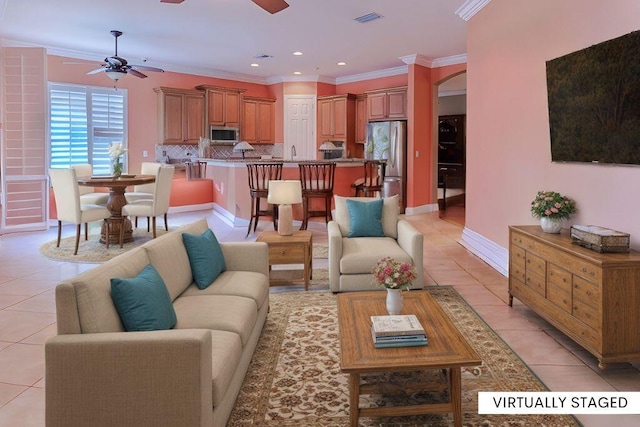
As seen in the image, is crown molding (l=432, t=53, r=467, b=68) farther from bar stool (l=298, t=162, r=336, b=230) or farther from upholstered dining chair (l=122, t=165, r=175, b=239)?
upholstered dining chair (l=122, t=165, r=175, b=239)

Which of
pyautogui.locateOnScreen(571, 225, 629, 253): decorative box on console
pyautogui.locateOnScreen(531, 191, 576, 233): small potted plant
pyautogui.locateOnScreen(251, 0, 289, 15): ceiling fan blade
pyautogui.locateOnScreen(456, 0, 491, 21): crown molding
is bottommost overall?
pyautogui.locateOnScreen(571, 225, 629, 253): decorative box on console

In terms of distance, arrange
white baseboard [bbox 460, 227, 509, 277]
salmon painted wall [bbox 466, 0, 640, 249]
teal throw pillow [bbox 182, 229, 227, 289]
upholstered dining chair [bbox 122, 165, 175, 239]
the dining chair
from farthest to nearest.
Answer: the dining chair
upholstered dining chair [bbox 122, 165, 175, 239]
white baseboard [bbox 460, 227, 509, 277]
salmon painted wall [bbox 466, 0, 640, 249]
teal throw pillow [bbox 182, 229, 227, 289]

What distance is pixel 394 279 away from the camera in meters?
2.49

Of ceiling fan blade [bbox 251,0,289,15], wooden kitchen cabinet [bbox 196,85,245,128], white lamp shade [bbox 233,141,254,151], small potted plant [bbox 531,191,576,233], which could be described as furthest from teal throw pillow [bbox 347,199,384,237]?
wooden kitchen cabinet [bbox 196,85,245,128]

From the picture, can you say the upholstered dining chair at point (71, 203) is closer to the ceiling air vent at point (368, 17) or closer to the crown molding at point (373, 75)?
the ceiling air vent at point (368, 17)

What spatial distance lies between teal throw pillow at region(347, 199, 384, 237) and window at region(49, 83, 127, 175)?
593cm

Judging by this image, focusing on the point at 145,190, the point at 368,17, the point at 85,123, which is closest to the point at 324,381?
the point at 368,17

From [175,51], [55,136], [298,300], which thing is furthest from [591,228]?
[55,136]

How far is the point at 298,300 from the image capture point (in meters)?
4.04

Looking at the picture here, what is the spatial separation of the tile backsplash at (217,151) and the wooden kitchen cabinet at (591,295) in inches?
303

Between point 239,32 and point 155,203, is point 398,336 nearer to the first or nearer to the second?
point 155,203

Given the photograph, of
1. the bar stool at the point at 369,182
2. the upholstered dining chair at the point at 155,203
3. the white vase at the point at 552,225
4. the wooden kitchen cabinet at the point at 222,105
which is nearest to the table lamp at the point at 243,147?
the wooden kitchen cabinet at the point at 222,105

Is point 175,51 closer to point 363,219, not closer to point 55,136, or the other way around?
point 55,136

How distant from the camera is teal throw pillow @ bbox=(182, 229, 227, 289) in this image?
2994mm
